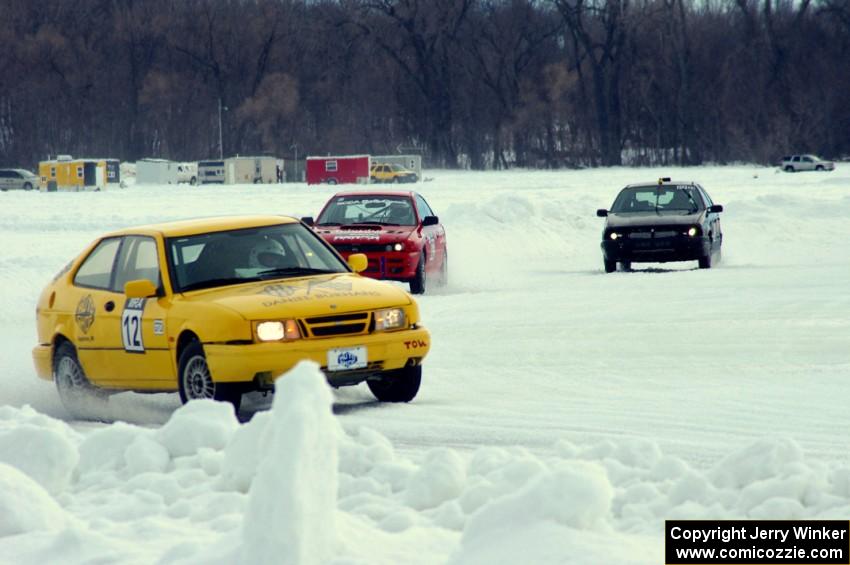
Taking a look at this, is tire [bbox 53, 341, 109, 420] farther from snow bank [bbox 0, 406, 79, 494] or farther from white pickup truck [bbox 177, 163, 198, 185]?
white pickup truck [bbox 177, 163, 198, 185]

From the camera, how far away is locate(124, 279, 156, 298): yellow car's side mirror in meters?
10.5

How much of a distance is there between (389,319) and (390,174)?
278 feet

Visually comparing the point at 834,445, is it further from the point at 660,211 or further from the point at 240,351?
the point at 660,211

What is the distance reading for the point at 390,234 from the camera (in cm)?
2019

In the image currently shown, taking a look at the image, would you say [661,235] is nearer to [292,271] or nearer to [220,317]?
[292,271]

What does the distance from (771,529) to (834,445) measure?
A: 2.65 meters

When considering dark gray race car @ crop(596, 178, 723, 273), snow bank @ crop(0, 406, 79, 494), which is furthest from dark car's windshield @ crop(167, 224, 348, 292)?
dark gray race car @ crop(596, 178, 723, 273)

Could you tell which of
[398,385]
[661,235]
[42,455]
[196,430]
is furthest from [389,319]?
[661,235]

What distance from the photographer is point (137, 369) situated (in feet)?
35.1

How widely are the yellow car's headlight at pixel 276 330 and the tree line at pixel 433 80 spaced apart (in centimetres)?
9363

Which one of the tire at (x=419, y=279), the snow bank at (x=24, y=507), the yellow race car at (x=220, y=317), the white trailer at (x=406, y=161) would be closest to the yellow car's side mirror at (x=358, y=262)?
the yellow race car at (x=220, y=317)

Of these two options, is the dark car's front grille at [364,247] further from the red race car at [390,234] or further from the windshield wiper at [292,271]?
the windshield wiper at [292,271]

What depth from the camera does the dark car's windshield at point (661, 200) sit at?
2455 centimetres

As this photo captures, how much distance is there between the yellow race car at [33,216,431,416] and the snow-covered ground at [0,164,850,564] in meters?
0.36
